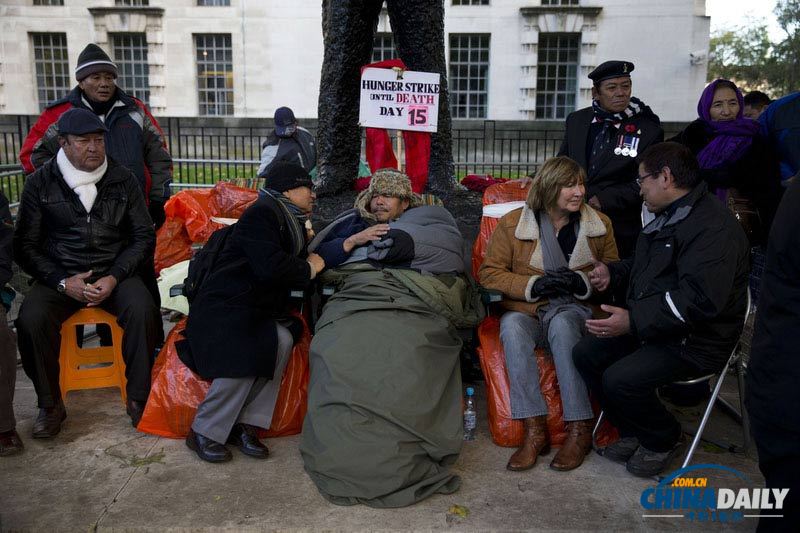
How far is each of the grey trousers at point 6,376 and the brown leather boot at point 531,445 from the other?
2566mm

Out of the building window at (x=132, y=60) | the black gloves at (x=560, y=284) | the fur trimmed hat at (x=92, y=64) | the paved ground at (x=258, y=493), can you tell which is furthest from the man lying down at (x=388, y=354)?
the building window at (x=132, y=60)

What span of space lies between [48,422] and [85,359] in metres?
0.50

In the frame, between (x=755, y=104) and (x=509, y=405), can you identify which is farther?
(x=755, y=104)

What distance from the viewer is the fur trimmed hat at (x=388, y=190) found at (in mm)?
4512

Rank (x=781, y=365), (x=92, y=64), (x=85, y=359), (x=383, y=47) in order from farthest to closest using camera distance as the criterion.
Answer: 1. (x=383, y=47)
2. (x=92, y=64)
3. (x=85, y=359)
4. (x=781, y=365)

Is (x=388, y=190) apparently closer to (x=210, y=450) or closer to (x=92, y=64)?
(x=210, y=450)

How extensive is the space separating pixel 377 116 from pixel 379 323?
231cm

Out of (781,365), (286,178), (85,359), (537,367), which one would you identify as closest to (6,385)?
(85,359)

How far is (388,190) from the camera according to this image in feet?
14.8

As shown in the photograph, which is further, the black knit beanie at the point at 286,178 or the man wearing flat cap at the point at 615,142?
the man wearing flat cap at the point at 615,142

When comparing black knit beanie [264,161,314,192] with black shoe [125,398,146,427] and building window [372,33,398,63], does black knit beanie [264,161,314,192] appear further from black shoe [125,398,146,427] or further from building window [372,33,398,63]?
building window [372,33,398,63]

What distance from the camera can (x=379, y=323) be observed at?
3773 millimetres

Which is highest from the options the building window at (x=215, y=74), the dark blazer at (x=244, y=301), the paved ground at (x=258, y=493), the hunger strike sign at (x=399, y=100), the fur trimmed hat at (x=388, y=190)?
the building window at (x=215, y=74)

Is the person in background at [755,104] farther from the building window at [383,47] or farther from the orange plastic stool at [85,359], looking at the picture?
the building window at [383,47]
